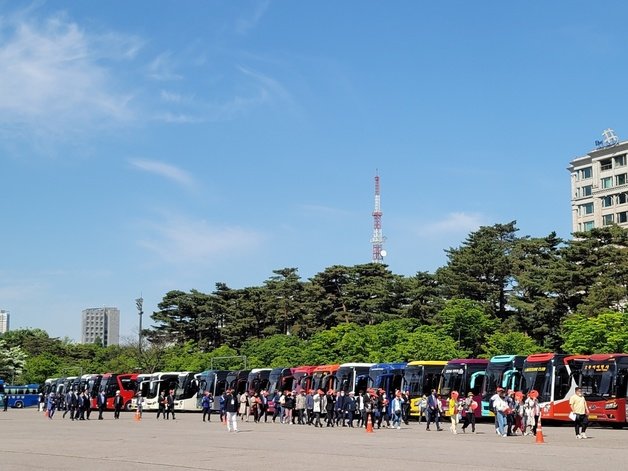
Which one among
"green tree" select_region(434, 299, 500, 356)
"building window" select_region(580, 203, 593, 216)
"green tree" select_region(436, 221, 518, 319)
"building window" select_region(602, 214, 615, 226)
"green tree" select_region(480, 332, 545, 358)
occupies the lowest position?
"green tree" select_region(480, 332, 545, 358)

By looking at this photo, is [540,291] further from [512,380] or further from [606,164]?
[606,164]

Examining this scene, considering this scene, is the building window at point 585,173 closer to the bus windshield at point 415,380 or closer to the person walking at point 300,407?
the bus windshield at point 415,380

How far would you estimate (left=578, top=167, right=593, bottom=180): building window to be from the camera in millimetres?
117375

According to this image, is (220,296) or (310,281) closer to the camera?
(310,281)

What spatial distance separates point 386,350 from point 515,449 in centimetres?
4659


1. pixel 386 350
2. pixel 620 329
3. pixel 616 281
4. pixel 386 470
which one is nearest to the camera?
pixel 386 470

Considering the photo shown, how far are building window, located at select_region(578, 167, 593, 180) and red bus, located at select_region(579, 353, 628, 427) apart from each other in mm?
87374

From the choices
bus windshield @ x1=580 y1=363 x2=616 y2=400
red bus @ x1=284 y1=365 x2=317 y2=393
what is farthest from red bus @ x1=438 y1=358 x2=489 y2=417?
red bus @ x1=284 y1=365 x2=317 y2=393

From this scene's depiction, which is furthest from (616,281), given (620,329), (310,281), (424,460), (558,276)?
(424,460)

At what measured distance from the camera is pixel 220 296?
106m

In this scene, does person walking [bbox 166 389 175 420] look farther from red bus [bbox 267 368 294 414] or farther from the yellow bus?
the yellow bus

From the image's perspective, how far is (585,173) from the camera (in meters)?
118

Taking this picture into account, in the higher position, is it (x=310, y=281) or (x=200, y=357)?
(x=310, y=281)

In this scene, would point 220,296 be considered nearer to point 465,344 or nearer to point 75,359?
point 75,359
